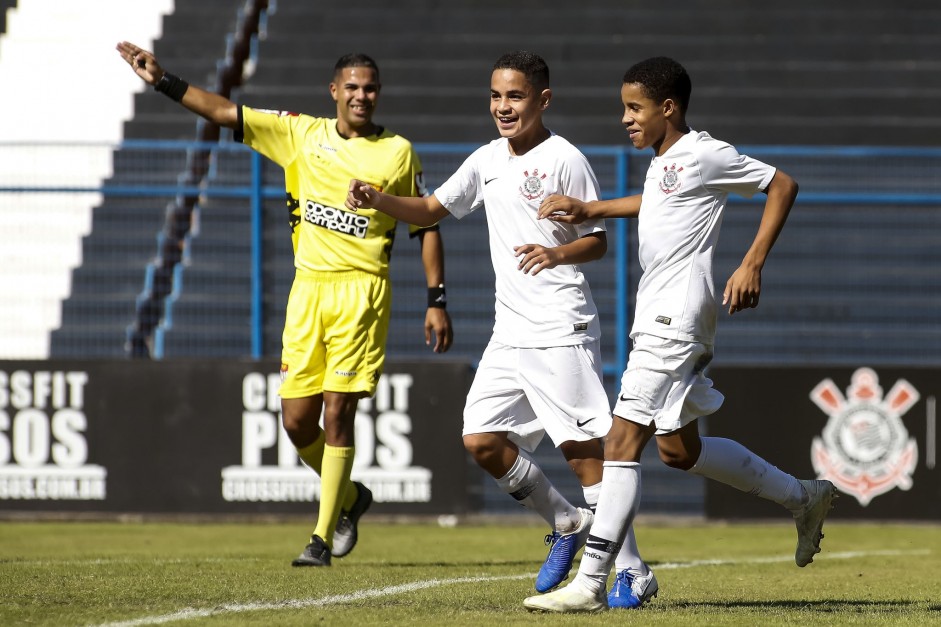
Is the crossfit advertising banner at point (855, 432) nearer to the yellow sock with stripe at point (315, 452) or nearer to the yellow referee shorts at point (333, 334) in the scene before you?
the yellow sock with stripe at point (315, 452)

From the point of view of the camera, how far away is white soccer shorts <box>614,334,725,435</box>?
16.3 feet

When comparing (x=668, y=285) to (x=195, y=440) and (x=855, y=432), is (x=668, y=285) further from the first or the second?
(x=195, y=440)

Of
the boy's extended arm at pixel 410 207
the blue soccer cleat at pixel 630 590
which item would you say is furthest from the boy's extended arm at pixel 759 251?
the boy's extended arm at pixel 410 207

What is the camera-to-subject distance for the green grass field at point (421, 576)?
477 centimetres

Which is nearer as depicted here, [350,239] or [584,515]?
[584,515]

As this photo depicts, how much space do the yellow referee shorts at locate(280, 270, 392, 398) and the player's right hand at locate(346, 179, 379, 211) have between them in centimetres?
151

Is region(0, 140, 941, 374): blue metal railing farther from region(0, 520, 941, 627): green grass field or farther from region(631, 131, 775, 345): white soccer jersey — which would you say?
region(631, 131, 775, 345): white soccer jersey

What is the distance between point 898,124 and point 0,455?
875cm

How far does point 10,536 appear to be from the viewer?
9.28m

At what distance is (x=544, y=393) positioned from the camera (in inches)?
217

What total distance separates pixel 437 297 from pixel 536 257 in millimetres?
1790

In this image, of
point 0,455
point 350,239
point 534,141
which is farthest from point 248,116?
point 0,455

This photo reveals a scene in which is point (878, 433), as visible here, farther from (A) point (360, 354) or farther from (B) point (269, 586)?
(B) point (269, 586)

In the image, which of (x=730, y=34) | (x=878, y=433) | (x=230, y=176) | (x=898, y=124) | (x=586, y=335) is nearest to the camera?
(x=586, y=335)
